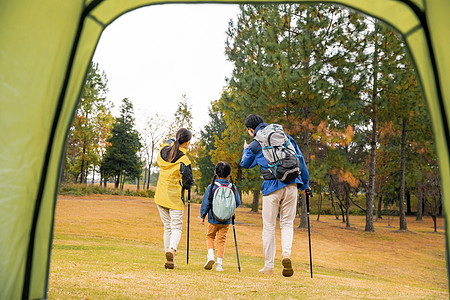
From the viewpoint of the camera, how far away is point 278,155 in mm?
4281

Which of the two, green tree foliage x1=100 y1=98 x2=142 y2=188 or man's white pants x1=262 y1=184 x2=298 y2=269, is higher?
green tree foliage x1=100 y1=98 x2=142 y2=188

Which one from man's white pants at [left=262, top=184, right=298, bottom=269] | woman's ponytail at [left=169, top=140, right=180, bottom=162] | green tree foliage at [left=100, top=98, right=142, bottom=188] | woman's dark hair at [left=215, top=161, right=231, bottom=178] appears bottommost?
man's white pants at [left=262, top=184, right=298, bottom=269]

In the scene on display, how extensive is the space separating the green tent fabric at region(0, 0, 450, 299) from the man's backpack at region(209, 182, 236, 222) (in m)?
2.78

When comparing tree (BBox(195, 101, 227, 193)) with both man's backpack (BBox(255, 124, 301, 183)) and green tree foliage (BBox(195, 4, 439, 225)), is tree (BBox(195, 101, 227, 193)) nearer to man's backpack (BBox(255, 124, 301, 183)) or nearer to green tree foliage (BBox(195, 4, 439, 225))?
green tree foliage (BBox(195, 4, 439, 225))

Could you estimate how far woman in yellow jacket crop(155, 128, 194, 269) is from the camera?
4789 millimetres

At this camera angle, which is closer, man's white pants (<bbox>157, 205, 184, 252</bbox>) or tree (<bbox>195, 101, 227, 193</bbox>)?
man's white pants (<bbox>157, 205, 184, 252</bbox>)

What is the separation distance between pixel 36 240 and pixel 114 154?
108 feet

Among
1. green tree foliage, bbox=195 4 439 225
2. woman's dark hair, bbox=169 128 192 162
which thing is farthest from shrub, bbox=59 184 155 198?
woman's dark hair, bbox=169 128 192 162

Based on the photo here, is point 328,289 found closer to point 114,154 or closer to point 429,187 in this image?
point 429,187

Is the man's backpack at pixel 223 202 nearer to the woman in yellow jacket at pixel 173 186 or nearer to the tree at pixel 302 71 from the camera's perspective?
the woman in yellow jacket at pixel 173 186

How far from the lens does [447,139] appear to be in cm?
218

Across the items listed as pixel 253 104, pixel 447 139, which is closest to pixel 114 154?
pixel 253 104

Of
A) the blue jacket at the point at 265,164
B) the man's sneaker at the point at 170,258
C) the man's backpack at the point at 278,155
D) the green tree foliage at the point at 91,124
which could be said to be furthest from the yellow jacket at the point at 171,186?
the green tree foliage at the point at 91,124

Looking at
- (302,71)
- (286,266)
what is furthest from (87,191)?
(286,266)
